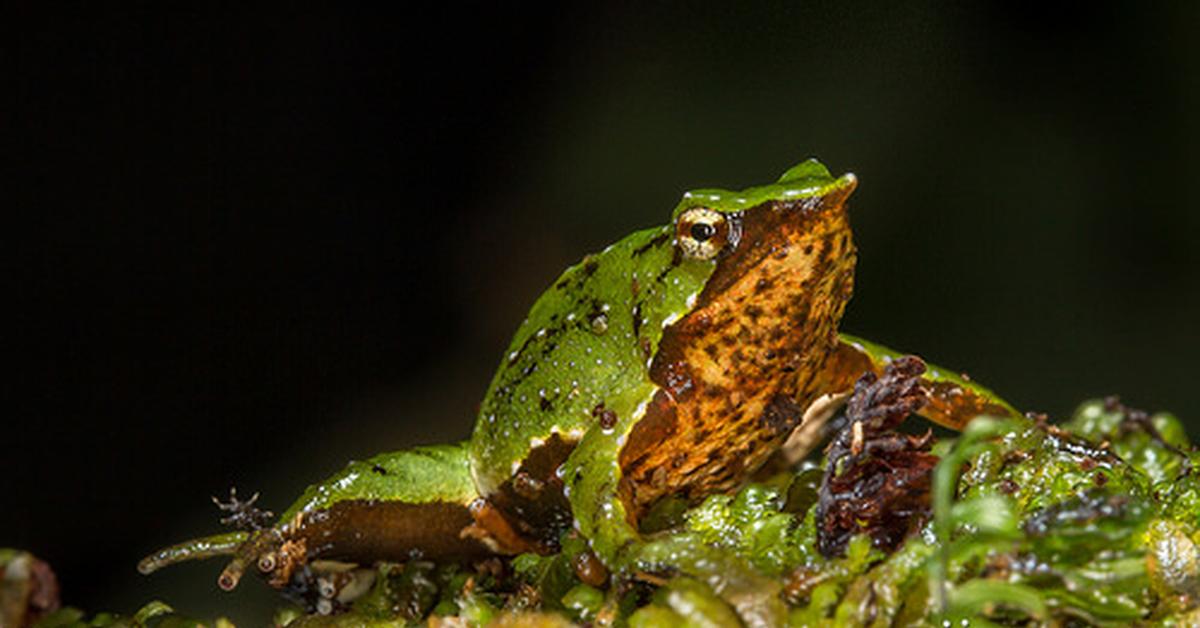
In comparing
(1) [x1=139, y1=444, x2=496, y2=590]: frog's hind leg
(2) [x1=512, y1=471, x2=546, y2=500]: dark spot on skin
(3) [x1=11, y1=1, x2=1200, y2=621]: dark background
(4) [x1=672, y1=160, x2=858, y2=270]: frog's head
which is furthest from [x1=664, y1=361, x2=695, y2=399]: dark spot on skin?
(3) [x1=11, y1=1, x2=1200, y2=621]: dark background

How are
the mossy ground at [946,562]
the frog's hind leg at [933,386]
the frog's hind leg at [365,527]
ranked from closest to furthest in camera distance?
the mossy ground at [946,562] → the frog's hind leg at [365,527] → the frog's hind leg at [933,386]

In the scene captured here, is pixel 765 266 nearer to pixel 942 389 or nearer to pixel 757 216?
pixel 757 216

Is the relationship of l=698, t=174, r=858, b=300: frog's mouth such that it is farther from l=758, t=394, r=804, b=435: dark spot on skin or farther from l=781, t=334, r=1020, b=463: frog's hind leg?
l=781, t=334, r=1020, b=463: frog's hind leg

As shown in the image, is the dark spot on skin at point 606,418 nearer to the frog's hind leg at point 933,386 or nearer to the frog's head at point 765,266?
the frog's head at point 765,266

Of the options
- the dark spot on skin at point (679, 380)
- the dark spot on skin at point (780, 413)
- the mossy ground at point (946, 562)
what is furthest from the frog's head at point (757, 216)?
the mossy ground at point (946, 562)

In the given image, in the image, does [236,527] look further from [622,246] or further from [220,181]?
[220,181]

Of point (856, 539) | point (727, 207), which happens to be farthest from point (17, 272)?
point (856, 539)

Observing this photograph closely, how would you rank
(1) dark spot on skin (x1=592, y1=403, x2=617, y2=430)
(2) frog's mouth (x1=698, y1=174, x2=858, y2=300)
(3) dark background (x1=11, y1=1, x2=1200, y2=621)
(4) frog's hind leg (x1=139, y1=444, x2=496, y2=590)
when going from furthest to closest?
1. (3) dark background (x1=11, y1=1, x2=1200, y2=621)
2. (4) frog's hind leg (x1=139, y1=444, x2=496, y2=590)
3. (1) dark spot on skin (x1=592, y1=403, x2=617, y2=430)
4. (2) frog's mouth (x1=698, y1=174, x2=858, y2=300)

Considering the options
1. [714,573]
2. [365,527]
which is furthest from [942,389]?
[365,527]
